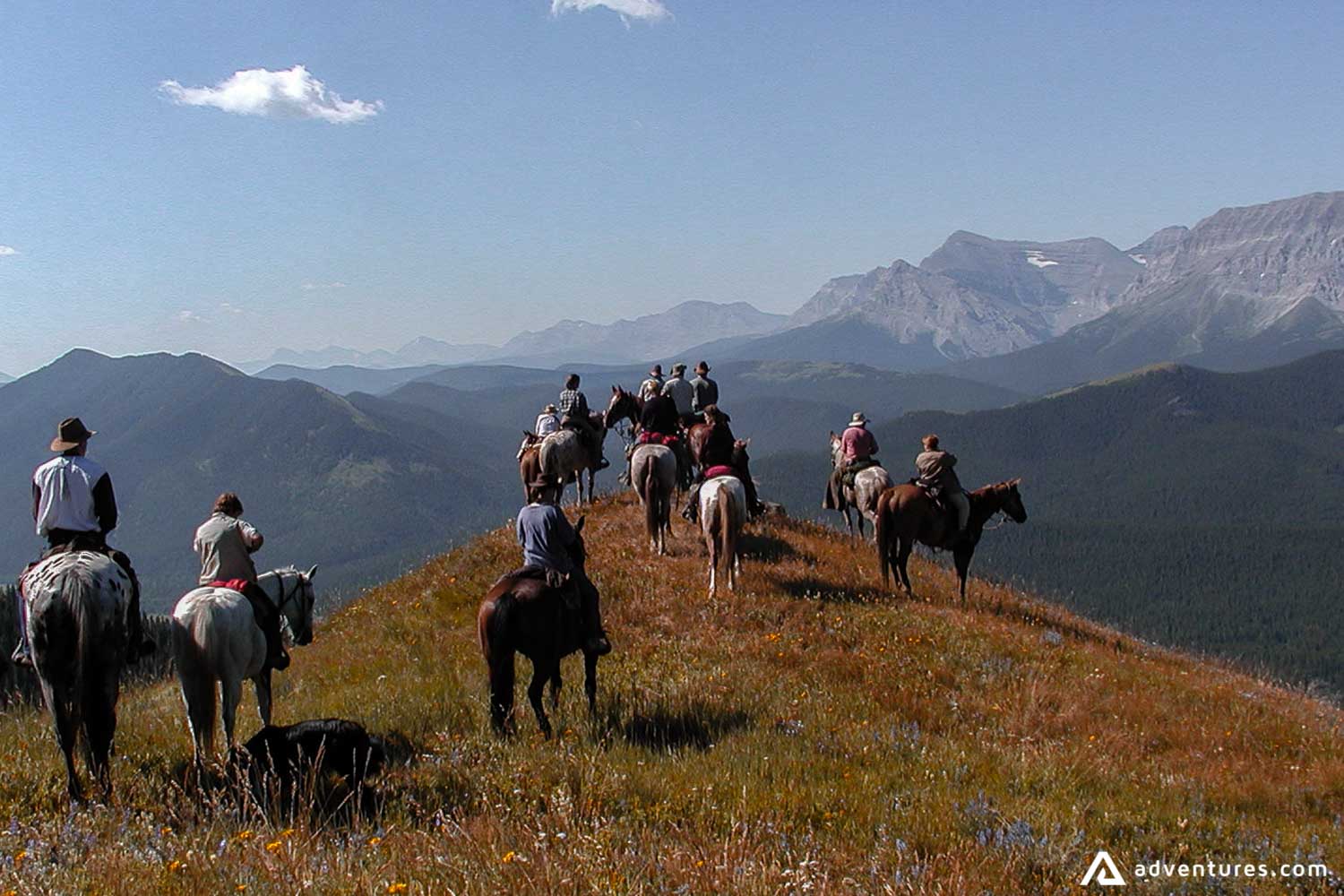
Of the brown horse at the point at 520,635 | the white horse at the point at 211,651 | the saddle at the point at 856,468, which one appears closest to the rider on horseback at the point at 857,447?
the saddle at the point at 856,468

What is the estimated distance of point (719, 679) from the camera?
11.9 m

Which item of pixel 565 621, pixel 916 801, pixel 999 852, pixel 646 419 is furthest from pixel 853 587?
pixel 999 852

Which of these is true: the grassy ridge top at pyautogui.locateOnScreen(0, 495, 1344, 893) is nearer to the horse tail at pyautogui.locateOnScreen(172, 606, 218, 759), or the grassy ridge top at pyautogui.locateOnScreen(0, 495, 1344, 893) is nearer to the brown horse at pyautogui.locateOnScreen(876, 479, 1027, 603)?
the horse tail at pyautogui.locateOnScreen(172, 606, 218, 759)

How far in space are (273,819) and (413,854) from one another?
196cm

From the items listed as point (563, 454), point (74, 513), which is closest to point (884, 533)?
point (563, 454)

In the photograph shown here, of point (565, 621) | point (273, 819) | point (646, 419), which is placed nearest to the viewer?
point (273, 819)

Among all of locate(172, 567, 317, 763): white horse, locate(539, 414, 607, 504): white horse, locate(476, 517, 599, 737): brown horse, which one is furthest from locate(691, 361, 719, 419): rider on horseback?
locate(172, 567, 317, 763): white horse

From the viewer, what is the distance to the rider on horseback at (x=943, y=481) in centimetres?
1933

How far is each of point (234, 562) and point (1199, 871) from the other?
968 cm

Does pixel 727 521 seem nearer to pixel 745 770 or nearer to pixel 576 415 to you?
pixel 576 415

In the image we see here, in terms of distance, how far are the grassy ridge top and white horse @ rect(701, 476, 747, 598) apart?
66cm

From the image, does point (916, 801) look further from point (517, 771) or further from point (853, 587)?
point (853, 587)

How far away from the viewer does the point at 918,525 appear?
19406 mm

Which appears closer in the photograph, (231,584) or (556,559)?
(231,584)
